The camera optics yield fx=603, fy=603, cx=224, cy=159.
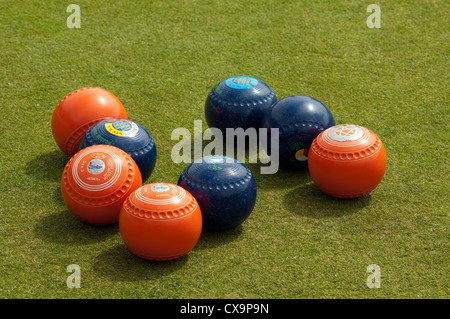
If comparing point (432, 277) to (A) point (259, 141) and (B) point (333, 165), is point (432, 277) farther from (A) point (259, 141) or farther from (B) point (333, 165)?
(A) point (259, 141)

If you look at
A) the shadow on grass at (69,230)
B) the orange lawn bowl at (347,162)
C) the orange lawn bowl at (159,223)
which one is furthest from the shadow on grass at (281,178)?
the shadow on grass at (69,230)

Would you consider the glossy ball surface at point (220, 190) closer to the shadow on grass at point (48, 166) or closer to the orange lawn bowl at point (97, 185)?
the orange lawn bowl at point (97, 185)

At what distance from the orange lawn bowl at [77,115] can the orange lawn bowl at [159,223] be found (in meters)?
1.76

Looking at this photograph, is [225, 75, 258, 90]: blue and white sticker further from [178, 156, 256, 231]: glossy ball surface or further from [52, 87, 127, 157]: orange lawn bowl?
[178, 156, 256, 231]: glossy ball surface

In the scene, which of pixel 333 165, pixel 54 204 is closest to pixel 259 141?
pixel 333 165

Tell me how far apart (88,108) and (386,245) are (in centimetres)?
379

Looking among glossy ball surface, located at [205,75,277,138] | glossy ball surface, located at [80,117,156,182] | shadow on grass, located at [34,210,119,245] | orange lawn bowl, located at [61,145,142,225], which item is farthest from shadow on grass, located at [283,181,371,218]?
shadow on grass, located at [34,210,119,245]

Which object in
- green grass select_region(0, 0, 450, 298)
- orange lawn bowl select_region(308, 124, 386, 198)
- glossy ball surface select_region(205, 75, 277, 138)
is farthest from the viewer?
glossy ball surface select_region(205, 75, 277, 138)

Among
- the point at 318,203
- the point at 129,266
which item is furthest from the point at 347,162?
the point at 129,266

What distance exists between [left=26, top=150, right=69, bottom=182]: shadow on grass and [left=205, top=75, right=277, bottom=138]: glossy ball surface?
2.03 metres

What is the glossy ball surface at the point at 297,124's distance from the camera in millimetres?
7191

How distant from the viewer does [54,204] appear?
677cm

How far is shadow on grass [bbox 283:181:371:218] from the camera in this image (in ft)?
22.0

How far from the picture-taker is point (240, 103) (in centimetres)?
769
